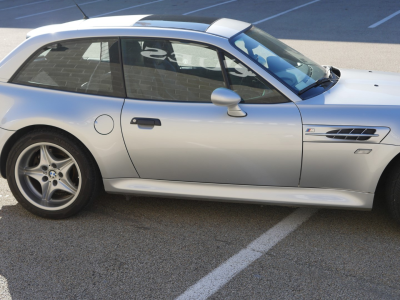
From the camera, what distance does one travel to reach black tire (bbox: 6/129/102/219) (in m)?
3.88

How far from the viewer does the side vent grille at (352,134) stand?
11.1ft

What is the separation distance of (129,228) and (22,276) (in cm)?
91

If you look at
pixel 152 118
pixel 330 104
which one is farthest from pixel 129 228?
pixel 330 104

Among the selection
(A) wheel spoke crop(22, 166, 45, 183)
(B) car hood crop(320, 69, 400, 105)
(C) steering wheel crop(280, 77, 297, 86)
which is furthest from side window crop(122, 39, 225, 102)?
(A) wheel spoke crop(22, 166, 45, 183)

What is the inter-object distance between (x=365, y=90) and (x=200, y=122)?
1333mm

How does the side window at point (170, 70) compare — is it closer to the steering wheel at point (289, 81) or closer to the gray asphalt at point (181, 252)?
the steering wheel at point (289, 81)

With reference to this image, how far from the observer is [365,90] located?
12.5ft

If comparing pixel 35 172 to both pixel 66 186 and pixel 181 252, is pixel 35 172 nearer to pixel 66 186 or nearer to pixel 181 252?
pixel 66 186

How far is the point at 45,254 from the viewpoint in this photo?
11.7ft

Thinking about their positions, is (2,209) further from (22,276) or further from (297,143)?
(297,143)

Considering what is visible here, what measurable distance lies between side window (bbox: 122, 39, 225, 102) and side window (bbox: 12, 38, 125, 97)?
0.36ft

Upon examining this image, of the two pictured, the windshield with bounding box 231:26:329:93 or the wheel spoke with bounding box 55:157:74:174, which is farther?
the wheel spoke with bounding box 55:157:74:174

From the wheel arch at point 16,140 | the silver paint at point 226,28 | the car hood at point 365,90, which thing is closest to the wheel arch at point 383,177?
the car hood at point 365,90

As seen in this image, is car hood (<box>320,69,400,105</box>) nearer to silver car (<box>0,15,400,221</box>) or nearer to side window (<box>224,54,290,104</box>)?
silver car (<box>0,15,400,221</box>)
